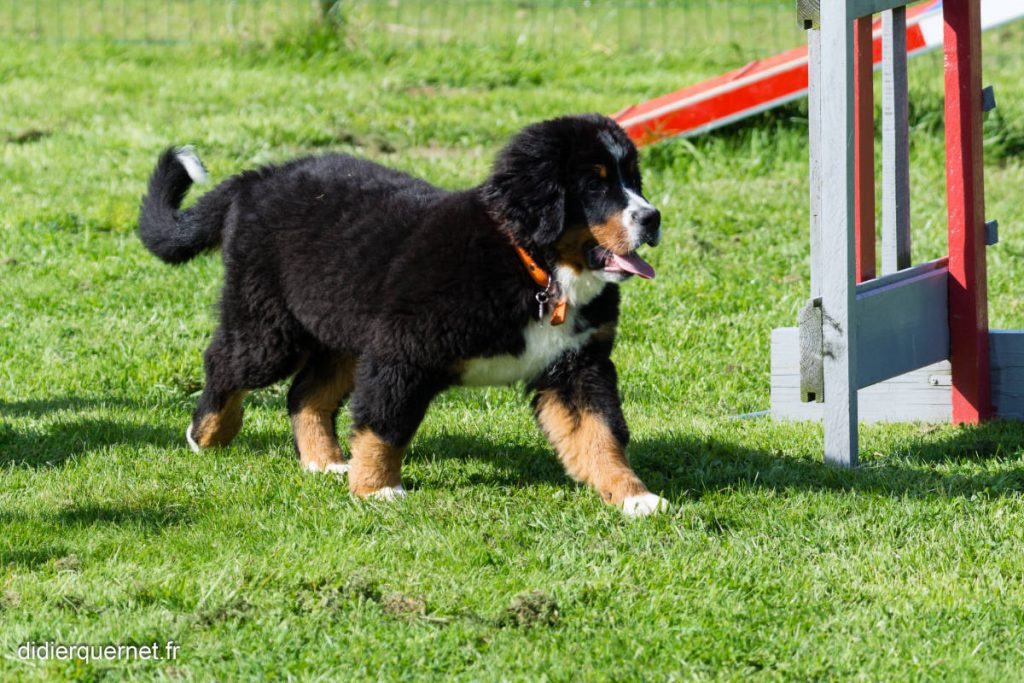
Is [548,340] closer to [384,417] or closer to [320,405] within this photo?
[384,417]

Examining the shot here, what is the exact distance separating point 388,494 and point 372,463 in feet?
0.36

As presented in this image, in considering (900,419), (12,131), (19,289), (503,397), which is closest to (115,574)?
(503,397)

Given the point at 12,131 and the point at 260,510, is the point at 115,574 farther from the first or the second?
the point at 12,131

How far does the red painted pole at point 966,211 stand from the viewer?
5250mm

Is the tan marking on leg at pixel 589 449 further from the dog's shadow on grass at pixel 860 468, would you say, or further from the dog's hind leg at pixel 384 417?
the dog's hind leg at pixel 384 417

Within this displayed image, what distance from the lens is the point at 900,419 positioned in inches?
219

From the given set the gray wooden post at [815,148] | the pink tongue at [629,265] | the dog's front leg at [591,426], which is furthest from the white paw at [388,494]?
the gray wooden post at [815,148]

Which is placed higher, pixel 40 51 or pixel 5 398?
pixel 40 51

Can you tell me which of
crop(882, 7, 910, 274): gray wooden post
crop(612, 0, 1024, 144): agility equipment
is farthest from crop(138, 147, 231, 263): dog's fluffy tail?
crop(612, 0, 1024, 144): agility equipment

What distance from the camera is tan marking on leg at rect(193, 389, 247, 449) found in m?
5.06

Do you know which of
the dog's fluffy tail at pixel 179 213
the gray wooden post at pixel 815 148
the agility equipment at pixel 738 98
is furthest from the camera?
the agility equipment at pixel 738 98

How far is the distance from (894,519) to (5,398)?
3.59 metres

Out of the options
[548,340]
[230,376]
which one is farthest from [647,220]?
[230,376]

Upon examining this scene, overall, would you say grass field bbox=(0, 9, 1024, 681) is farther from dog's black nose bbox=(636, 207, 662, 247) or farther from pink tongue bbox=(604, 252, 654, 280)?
dog's black nose bbox=(636, 207, 662, 247)
